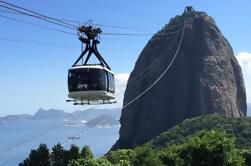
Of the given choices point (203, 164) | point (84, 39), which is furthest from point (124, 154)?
point (84, 39)

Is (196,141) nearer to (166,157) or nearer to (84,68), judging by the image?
(166,157)

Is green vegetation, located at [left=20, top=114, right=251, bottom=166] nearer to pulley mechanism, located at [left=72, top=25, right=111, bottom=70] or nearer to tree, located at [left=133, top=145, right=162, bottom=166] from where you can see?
tree, located at [left=133, top=145, right=162, bottom=166]

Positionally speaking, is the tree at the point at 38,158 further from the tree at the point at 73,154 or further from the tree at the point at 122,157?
the tree at the point at 122,157

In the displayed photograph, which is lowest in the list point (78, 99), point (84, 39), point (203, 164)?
point (203, 164)

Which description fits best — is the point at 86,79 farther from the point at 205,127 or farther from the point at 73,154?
the point at 205,127

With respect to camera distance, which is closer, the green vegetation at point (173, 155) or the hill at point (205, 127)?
the green vegetation at point (173, 155)

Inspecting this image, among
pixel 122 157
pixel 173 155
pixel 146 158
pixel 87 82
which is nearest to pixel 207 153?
pixel 173 155

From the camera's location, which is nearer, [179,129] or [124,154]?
[124,154]

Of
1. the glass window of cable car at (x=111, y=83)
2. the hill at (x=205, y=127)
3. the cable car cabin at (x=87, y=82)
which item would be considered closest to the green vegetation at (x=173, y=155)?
the glass window of cable car at (x=111, y=83)
